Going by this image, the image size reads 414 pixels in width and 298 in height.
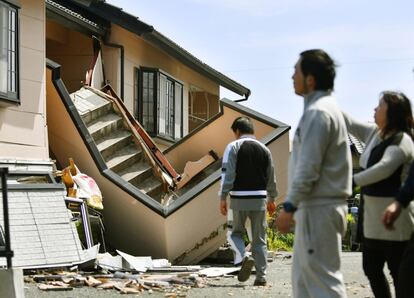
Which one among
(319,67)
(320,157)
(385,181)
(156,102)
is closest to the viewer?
(320,157)

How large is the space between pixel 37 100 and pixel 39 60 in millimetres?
634

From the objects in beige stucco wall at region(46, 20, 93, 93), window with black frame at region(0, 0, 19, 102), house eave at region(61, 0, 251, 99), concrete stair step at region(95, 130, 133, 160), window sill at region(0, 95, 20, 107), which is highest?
house eave at region(61, 0, 251, 99)

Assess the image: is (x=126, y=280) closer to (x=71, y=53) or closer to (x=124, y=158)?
(x=124, y=158)

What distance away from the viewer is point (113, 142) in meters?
15.0

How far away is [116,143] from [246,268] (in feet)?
19.1

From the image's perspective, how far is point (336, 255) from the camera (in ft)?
17.5

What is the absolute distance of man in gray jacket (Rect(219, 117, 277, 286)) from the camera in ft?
33.3

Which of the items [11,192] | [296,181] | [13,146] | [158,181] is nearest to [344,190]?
[296,181]

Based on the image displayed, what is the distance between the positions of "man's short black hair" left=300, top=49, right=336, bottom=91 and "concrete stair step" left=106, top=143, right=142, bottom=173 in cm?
901

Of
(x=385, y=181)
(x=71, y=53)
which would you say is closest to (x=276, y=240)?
(x=71, y=53)

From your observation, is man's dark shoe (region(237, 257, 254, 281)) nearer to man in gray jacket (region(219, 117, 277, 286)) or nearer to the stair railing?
man in gray jacket (region(219, 117, 277, 286))

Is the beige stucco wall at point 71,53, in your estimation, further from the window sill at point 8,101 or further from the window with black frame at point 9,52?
the window sill at point 8,101

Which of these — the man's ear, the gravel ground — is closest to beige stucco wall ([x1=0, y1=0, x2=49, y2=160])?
the gravel ground

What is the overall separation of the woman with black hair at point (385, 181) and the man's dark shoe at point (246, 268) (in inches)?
137
